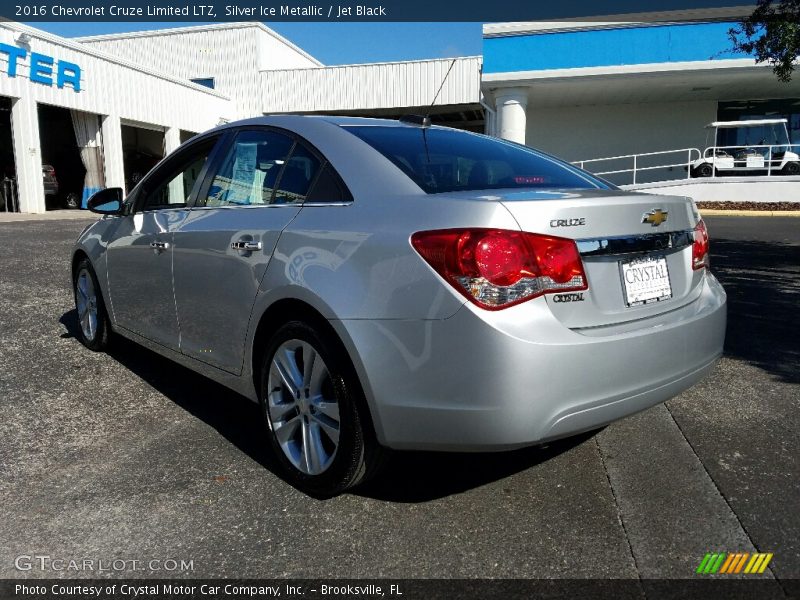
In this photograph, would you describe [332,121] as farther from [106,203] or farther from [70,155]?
[70,155]

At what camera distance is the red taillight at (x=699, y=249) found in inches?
111

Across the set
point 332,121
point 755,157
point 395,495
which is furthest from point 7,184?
point 755,157

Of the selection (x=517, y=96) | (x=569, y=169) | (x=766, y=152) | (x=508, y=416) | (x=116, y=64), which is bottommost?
(x=508, y=416)

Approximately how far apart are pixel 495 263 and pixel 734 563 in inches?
52.8

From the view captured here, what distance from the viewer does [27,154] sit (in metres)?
21.1

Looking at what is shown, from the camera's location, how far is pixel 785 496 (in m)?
2.66

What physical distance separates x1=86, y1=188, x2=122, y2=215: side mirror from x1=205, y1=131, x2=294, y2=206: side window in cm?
130

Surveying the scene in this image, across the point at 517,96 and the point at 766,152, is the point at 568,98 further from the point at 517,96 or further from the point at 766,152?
the point at 766,152

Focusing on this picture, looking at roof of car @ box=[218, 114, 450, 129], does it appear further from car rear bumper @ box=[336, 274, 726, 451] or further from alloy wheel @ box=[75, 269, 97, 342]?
alloy wheel @ box=[75, 269, 97, 342]

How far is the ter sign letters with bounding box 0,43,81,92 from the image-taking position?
20.1 m

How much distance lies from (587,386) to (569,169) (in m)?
1.45

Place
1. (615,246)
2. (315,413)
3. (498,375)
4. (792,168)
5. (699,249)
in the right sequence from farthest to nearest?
(792,168), (699,249), (315,413), (615,246), (498,375)

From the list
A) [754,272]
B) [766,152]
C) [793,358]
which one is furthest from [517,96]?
[793,358]

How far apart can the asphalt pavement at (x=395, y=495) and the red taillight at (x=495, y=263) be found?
94 centimetres
